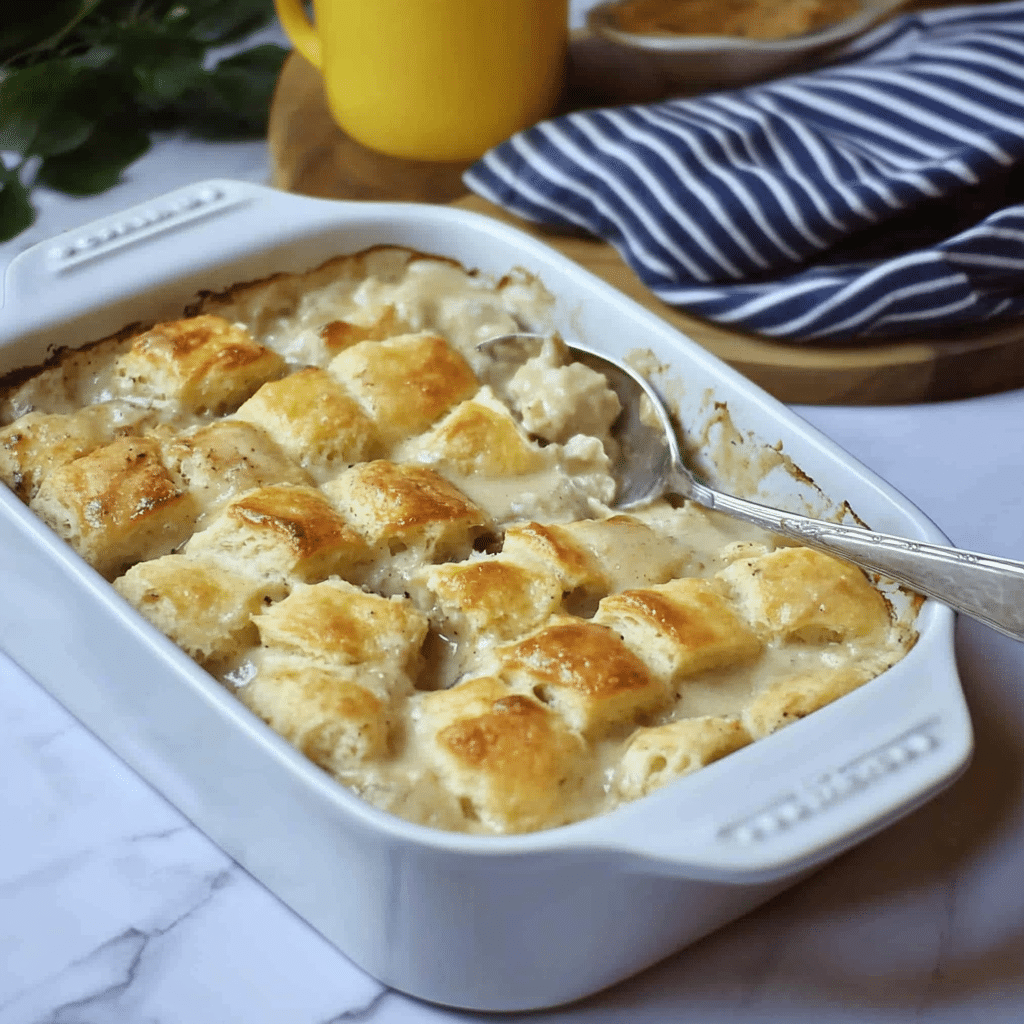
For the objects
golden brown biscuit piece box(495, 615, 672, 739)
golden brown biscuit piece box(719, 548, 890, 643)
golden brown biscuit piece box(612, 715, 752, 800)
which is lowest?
golden brown biscuit piece box(719, 548, 890, 643)

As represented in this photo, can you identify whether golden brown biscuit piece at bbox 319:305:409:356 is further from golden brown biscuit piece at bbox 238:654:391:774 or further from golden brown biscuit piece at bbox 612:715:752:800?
golden brown biscuit piece at bbox 612:715:752:800

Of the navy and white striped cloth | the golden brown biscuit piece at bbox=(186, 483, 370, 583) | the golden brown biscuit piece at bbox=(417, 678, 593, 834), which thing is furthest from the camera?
the navy and white striped cloth

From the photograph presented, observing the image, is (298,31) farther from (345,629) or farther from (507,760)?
(507,760)

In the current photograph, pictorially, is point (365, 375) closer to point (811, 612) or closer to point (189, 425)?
point (189, 425)

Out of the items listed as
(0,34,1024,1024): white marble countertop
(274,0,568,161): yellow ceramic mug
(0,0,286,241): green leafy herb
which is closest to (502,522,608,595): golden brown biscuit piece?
(0,34,1024,1024): white marble countertop

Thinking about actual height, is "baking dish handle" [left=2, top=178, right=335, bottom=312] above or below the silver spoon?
above

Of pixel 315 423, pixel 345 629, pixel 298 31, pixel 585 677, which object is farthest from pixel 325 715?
pixel 298 31

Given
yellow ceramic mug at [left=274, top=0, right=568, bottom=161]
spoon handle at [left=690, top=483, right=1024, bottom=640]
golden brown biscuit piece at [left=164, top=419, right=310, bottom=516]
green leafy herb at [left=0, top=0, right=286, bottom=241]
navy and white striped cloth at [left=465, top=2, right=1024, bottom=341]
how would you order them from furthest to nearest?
green leafy herb at [left=0, top=0, right=286, bottom=241]
yellow ceramic mug at [left=274, top=0, right=568, bottom=161]
navy and white striped cloth at [left=465, top=2, right=1024, bottom=341]
golden brown biscuit piece at [left=164, top=419, right=310, bottom=516]
spoon handle at [left=690, top=483, right=1024, bottom=640]

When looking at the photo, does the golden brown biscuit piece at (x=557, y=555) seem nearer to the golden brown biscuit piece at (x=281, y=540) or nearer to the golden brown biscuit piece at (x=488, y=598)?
the golden brown biscuit piece at (x=488, y=598)
